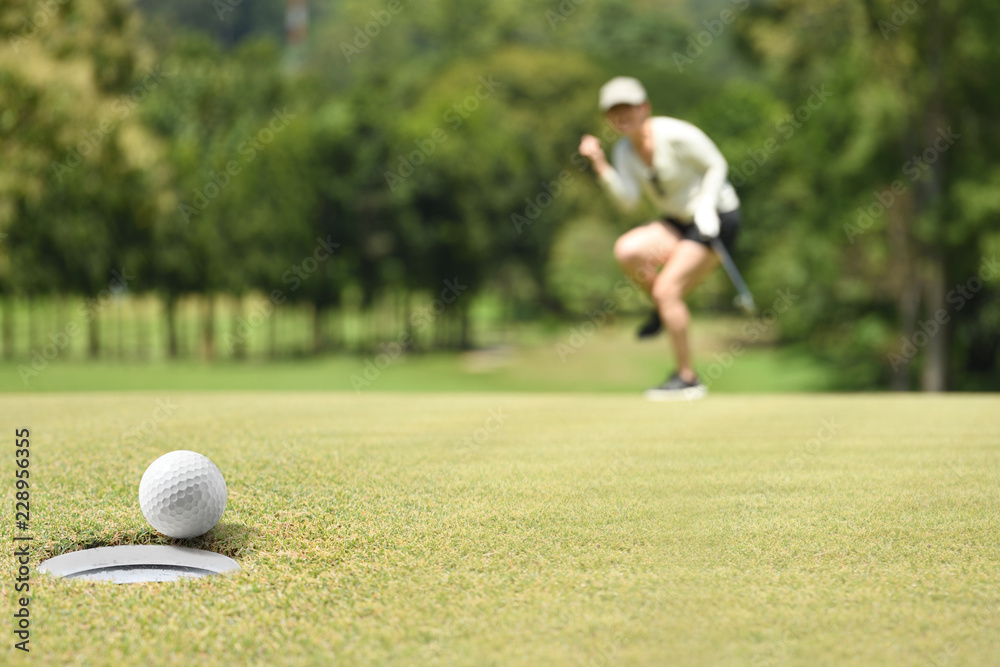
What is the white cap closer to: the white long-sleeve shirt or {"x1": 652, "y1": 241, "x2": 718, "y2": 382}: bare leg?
the white long-sleeve shirt

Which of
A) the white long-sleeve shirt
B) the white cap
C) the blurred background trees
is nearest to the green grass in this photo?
the blurred background trees

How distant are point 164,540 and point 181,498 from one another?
1.28 feet

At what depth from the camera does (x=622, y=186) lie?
A: 1158 cm

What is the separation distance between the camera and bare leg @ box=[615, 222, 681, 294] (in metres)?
11.5

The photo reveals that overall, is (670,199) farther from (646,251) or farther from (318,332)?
(318,332)

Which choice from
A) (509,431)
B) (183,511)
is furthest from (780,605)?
(509,431)

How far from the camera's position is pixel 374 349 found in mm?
55000

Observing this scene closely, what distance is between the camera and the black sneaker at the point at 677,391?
11875 mm

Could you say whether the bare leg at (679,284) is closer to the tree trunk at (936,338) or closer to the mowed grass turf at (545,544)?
the mowed grass turf at (545,544)

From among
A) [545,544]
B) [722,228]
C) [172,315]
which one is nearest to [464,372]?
[172,315]

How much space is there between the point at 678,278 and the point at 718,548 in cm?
619

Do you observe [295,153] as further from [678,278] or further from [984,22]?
[678,278]

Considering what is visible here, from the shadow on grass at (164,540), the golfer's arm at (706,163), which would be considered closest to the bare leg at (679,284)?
the golfer's arm at (706,163)

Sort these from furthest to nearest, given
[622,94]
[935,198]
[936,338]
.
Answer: [936,338]
[935,198]
[622,94]
